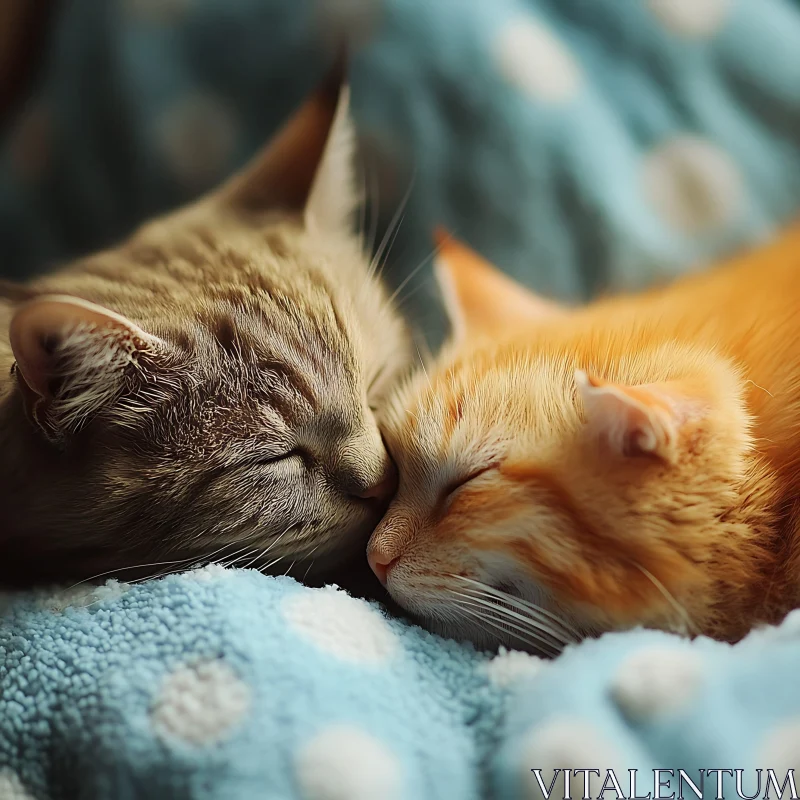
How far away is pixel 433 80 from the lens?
1.25 metres

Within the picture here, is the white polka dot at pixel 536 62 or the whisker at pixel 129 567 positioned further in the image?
the white polka dot at pixel 536 62

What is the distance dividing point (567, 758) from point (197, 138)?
1.08 meters

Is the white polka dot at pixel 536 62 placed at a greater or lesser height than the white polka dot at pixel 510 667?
greater

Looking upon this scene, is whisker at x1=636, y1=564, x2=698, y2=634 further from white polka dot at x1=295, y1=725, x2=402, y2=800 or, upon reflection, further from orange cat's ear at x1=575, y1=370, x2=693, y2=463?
white polka dot at x1=295, y1=725, x2=402, y2=800

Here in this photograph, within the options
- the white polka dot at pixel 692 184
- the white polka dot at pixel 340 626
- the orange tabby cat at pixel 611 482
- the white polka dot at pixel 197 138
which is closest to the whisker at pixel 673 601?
the orange tabby cat at pixel 611 482

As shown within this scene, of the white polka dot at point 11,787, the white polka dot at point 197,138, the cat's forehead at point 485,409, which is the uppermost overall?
the white polka dot at point 197,138

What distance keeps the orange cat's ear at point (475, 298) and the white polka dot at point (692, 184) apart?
12.6 inches

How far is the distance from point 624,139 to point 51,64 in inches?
37.1

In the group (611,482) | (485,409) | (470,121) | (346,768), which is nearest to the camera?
(346,768)

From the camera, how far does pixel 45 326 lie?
2.34ft

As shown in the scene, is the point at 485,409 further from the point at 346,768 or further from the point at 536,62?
the point at 536,62

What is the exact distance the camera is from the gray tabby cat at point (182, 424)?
0.78 m

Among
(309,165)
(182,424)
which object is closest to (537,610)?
(182,424)

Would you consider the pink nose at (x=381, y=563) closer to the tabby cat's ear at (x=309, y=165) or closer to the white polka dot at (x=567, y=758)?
the white polka dot at (x=567, y=758)
